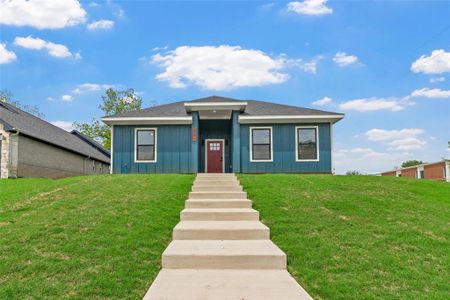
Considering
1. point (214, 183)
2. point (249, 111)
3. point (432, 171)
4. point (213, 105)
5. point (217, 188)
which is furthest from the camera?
point (432, 171)

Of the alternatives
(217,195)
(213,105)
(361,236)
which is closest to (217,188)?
Result: (217,195)

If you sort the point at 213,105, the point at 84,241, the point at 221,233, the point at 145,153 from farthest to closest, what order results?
1. the point at 145,153
2. the point at 213,105
3. the point at 221,233
4. the point at 84,241

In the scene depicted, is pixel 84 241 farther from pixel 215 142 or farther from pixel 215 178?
pixel 215 142

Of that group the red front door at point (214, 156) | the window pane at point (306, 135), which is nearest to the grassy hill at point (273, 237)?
the window pane at point (306, 135)

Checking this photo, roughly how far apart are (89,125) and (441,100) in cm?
3132

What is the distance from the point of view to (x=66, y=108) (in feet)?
86.8

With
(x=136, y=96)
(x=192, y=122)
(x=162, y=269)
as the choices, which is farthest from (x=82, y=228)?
(x=136, y=96)

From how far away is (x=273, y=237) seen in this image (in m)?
5.03

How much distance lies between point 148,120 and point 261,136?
4.97 m

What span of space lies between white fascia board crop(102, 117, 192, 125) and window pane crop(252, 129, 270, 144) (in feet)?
9.50

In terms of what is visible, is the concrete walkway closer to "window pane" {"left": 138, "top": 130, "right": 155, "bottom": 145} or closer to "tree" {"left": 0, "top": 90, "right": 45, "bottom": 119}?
"window pane" {"left": 138, "top": 130, "right": 155, "bottom": 145}

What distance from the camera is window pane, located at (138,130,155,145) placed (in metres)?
13.6

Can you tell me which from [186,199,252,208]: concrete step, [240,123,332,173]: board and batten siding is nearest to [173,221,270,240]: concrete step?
[186,199,252,208]: concrete step

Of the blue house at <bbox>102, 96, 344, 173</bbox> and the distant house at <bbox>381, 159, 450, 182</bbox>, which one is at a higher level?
the blue house at <bbox>102, 96, 344, 173</bbox>
